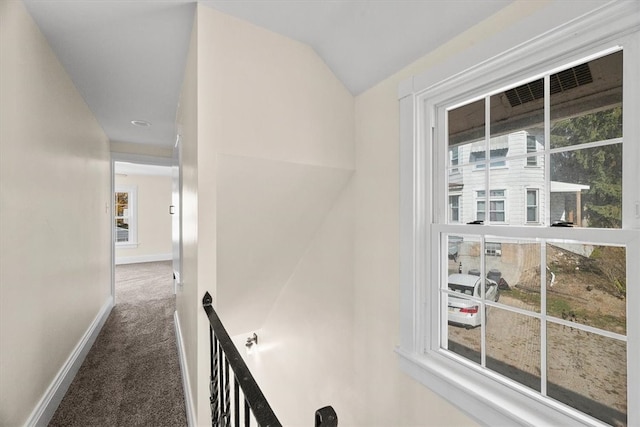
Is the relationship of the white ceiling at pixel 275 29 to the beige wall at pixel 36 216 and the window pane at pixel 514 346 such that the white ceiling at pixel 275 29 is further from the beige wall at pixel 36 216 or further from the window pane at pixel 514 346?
the window pane at pixel 514 346

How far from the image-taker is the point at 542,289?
46.2 inches

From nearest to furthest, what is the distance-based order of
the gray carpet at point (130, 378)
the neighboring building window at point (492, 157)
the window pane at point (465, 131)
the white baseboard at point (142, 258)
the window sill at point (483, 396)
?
the window sill at point (483, 396), the neighboring building window at point (492, 157), the window pane at point (465, 131), the gray carpet at point (130, 378), the white baseboard at point (142, 258)

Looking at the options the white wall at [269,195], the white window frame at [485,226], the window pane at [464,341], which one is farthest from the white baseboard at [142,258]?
the window pane at [464,341]

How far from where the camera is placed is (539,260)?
1195mm

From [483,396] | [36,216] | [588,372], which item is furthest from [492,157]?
[36,216]

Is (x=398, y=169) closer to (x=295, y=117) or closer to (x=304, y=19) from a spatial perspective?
(x=295, y=117)

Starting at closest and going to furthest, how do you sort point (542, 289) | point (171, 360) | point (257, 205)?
point (542, 289), point (257, 205), point (171, 360)

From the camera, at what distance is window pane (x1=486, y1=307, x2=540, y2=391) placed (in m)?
1.21

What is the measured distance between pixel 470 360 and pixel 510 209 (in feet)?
2.49

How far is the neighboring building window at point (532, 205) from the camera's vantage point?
1.20 metres

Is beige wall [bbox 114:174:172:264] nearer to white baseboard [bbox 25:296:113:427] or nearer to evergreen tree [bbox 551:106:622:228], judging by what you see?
white baseboard [bbox 25:296:113:427]

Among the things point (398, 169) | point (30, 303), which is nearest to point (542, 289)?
point (398, 169)

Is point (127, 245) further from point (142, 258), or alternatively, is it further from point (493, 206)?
point (493, 206)

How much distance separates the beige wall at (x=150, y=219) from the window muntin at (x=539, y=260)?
7.98m
